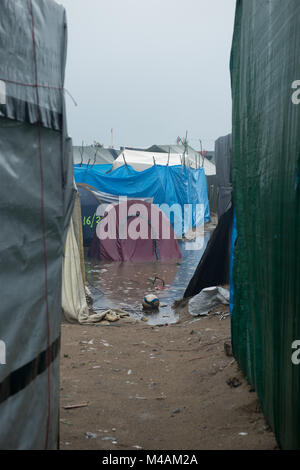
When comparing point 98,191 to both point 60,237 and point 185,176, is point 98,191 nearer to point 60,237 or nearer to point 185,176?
point 185,176

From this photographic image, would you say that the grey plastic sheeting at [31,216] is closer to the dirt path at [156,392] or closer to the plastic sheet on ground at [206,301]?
the dirt path at [156,392]

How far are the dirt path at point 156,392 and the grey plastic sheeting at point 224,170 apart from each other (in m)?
2.30

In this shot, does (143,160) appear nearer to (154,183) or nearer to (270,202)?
(154,183)

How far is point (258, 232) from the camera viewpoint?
138 inches

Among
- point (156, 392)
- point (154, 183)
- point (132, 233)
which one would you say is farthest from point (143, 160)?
point (156, 392)

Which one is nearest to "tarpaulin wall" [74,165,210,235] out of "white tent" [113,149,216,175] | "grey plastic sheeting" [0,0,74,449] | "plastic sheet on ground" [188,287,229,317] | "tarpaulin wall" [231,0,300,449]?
"white tent" [113,149,216,175]

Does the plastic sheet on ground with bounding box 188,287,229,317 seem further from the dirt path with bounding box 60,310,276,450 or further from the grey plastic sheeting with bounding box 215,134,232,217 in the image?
the grey plastic sheeting with bounding box 215,134,232,217

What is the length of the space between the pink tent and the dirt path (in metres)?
6.64

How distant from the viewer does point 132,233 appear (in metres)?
13.9

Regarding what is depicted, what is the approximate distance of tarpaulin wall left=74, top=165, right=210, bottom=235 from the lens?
17.0m

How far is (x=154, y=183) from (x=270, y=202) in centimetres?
1449

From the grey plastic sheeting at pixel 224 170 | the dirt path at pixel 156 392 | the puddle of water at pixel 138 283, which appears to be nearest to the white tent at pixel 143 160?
the puddle of water at pixel 138 283

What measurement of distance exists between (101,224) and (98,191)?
241cm

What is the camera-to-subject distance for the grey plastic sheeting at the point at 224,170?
8.35 metres
